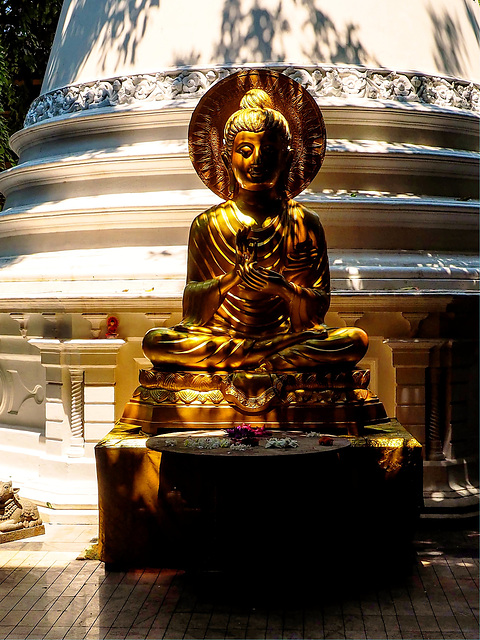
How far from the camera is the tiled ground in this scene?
4.96 metres

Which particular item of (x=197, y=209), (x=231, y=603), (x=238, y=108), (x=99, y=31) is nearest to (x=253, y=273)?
(x=238, y=108)

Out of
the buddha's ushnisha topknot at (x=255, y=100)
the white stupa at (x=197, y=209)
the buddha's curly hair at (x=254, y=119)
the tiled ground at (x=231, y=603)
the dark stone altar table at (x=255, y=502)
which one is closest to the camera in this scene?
the tiled ground at (x=231, y=603)

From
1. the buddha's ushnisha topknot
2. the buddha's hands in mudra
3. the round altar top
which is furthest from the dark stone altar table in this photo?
the buddha's ushnisha topknot

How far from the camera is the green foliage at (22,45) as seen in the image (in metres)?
13.0

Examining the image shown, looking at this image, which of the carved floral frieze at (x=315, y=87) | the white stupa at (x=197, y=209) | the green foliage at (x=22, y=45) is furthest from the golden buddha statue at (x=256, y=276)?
the green foliage at (x=22, y=45)

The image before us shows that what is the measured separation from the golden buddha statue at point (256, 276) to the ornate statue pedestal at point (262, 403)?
0.16m

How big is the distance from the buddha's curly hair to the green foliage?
630 centimetres

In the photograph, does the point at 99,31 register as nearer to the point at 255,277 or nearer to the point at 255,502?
the point at 255,277

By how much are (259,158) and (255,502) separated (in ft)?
7.37

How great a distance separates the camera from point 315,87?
8.23 meters

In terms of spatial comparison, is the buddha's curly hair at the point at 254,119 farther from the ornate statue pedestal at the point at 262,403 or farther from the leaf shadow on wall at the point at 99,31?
the leaf shadow on wall at the point at 99,31

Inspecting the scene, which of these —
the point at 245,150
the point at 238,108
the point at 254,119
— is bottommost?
the point at 245,150

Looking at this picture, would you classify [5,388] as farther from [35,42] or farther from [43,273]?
[35,42]

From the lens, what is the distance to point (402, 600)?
5.39m
